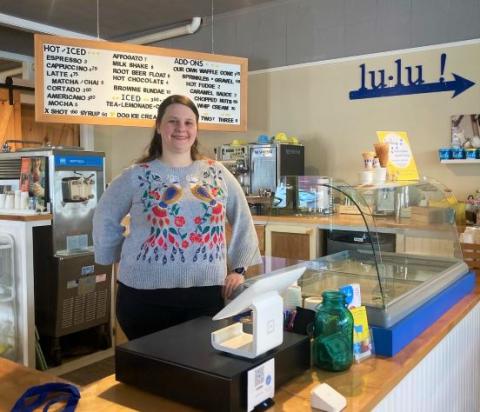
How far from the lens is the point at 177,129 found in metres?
1.78

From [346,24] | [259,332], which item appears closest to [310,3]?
[346,24]

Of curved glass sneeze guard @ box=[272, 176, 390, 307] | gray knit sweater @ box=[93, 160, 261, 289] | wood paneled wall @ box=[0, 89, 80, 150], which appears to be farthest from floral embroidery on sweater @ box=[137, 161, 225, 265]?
wood paneled wall @ box=[0, 89, 80, 150]

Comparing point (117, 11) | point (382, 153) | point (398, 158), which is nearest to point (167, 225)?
point (382, 153)

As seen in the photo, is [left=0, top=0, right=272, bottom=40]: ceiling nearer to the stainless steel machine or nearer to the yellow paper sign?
Result: the stainless steel machine

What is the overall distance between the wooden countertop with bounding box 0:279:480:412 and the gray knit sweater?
0.52 m

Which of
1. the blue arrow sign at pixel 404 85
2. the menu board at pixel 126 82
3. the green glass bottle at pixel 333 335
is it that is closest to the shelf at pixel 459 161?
the blue arrow sign at pixel 404 85

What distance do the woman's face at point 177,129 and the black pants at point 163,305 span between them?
0.49m

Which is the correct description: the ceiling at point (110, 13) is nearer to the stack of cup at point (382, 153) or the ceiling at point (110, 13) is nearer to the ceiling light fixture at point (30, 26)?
the ceiling light fixture at point (30, 26)

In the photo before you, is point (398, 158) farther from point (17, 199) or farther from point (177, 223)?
point (17, 199)

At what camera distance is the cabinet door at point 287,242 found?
3783 mm

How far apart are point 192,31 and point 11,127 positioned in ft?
8.35

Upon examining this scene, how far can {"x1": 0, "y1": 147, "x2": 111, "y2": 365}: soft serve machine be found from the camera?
3.62 m

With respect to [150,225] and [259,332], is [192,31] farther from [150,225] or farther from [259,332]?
[259,332]

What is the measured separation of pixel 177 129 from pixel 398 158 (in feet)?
3.74
